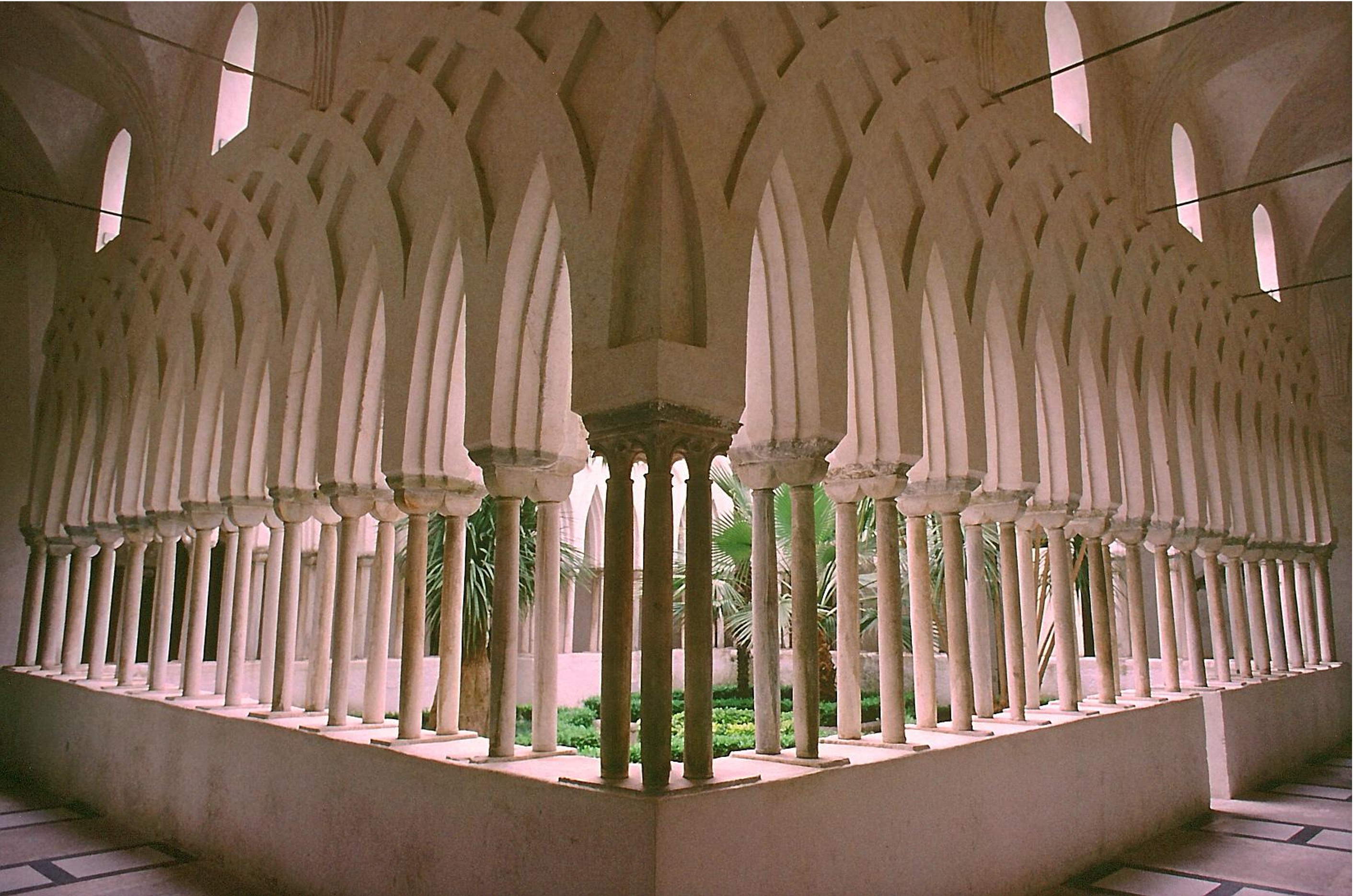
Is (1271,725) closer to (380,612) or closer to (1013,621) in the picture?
(1013,621)

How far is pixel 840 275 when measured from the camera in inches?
163

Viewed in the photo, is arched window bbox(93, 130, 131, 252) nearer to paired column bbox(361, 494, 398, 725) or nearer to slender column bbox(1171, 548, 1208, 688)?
paired column bbox(361, 494, 398, 725)

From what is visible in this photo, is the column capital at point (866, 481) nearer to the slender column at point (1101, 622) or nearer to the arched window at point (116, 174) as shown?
the slender column at point (1101, 622)

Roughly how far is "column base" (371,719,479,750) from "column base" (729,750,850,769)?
1294 mm

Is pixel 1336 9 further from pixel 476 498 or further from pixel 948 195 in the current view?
pixel 476 498

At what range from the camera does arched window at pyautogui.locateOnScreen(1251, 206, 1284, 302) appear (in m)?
10.6

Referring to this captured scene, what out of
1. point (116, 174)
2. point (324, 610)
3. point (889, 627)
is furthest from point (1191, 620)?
point (116, 174)

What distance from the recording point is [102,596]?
26.9 ft

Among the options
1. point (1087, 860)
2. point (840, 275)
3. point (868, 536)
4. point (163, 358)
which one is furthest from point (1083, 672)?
point (163, 358)

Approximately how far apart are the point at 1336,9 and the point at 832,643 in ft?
26.2

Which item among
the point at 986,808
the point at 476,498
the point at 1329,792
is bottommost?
the point at 1329,792

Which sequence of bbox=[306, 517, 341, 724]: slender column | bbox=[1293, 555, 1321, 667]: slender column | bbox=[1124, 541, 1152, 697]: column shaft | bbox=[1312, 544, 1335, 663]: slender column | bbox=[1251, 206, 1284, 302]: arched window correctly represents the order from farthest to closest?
bbox=[1251, 206, 1284, 302]: arched window → bbox=[1312, 544, 1335, 663]: slender column → bbox=[1293, 555, 1321, 667]: slender column → bbox=[1124, 541, 1152, 697]: column shaft → bbox=[306, 517, 341, 724]: slender column

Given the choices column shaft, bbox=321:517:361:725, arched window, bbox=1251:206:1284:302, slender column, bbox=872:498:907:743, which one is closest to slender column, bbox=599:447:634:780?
slender column, bbox=872:498:907:743

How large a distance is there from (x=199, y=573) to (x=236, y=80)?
3783 millimetres
